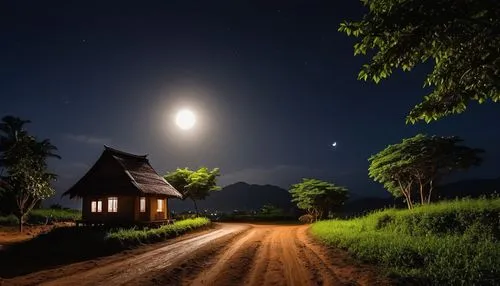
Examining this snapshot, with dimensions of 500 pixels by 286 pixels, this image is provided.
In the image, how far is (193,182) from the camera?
49562 mm

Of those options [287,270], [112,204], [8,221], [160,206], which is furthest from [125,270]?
[8,221]

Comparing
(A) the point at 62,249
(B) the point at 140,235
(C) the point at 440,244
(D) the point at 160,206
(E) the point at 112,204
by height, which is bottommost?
(C) the point at 440,244

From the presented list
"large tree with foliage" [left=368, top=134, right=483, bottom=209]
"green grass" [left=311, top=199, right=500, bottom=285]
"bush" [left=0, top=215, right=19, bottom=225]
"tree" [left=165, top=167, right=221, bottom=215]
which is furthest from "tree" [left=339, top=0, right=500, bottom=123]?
"tree" [left=165, top=167, right=221, bottom=215]

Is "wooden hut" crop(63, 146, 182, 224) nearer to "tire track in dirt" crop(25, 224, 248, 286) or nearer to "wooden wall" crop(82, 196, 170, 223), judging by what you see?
"wooden wall" crop(82, 196, 170, 223)

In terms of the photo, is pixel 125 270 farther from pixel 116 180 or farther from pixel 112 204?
pixel 112 204

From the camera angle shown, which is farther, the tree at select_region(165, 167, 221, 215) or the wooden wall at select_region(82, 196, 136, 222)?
the tree at select_region(165, 167, 221, 215)

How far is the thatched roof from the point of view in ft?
97.1

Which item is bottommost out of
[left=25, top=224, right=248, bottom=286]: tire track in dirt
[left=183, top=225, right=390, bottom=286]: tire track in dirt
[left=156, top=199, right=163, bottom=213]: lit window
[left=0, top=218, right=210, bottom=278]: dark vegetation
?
[left=183, top=225, right=390, bottom=286]: tire track in dirt

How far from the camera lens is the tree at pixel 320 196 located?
4412 centimetres

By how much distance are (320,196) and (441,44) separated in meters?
39.3

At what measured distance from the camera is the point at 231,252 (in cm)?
1675

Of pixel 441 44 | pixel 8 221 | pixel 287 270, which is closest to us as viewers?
pixel 441 44

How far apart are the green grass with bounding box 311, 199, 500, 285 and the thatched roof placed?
16.8 meters

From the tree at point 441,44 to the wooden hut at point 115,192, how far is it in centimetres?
2575
